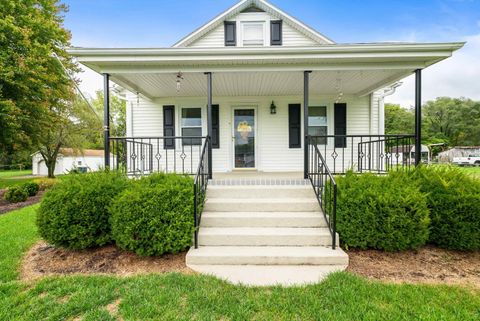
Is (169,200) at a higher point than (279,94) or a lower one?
lower

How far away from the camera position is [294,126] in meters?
7.45

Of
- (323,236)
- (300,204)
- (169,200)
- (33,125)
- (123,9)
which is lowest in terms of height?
(323,236)

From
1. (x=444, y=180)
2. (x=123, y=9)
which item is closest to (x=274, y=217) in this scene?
(x=444, y=180)

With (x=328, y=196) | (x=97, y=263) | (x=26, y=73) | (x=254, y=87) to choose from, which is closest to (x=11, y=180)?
(x=26, y=73)

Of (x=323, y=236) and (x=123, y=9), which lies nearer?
(x=323, y=236)

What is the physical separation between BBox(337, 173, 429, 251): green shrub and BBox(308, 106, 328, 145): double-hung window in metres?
4.28

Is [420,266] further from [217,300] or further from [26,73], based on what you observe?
[26,73]

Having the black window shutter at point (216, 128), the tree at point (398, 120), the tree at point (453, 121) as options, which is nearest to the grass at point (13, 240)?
the black window shutter at point (216, 128)

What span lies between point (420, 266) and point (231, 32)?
793 cm

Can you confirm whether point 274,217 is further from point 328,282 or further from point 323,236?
point 328,282

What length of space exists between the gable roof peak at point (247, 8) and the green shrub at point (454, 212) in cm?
628

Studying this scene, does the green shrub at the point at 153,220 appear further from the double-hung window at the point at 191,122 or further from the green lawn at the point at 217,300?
the double-hung window at the point at 191,122

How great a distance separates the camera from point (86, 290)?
8.02ft

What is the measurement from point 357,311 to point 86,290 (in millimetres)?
2494
